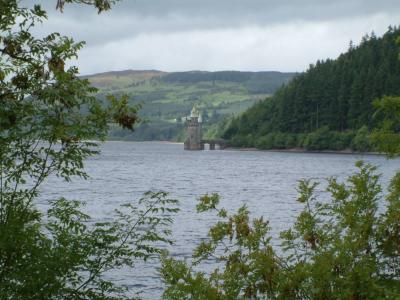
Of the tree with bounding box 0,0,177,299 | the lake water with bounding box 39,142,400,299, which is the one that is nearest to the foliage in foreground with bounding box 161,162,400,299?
the tree with bounding box 0,0,177,299

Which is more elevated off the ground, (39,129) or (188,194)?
(39,129)

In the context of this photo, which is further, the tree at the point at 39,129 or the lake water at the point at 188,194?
the lake water at the point at 188,194

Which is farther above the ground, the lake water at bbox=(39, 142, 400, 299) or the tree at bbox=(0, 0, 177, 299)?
the tree at bbox=(0, 0, 177, 299)

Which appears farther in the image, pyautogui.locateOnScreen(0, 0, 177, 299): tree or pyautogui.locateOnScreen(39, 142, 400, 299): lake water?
pyautogui.locateOnScreen(39, 142, 400, 299): lake water

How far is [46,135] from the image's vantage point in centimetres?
1289

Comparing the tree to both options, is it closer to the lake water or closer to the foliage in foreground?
the foliage in foreground

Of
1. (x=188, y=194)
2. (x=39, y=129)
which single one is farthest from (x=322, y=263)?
(x=188, y=194)

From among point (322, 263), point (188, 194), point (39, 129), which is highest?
point (39, 129)

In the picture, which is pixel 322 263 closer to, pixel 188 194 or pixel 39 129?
pixel 39 129

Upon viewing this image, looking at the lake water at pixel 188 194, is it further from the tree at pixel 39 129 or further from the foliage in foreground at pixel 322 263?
the tree at pixel 39 129

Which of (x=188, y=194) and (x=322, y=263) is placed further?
(x=188, y=194)

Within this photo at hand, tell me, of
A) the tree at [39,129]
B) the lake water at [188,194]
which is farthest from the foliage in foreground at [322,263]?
the lake water at [188,194]

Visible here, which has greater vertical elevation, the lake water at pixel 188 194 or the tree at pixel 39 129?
the tree at pixel 39 129

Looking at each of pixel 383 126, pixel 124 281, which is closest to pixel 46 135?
pixel 383 126
